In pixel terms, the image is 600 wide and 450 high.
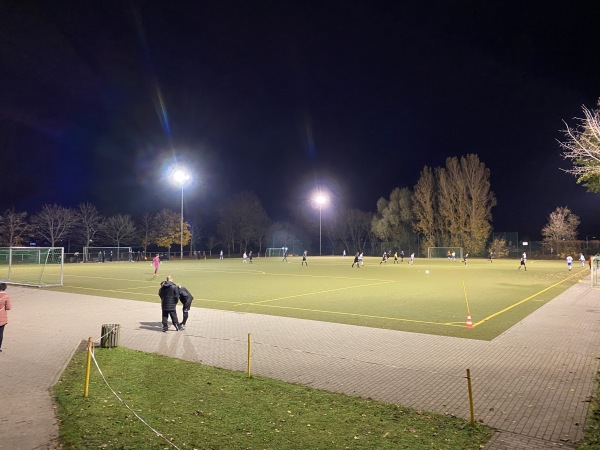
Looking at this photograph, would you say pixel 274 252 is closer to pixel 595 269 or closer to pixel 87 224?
pixel 87 224

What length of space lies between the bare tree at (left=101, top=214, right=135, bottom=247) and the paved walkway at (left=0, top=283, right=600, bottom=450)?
70.7 meters

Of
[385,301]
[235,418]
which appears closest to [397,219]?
[385,301]

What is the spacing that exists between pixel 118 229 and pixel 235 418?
277 ft

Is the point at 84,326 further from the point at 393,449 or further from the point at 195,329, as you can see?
the point at 393,449

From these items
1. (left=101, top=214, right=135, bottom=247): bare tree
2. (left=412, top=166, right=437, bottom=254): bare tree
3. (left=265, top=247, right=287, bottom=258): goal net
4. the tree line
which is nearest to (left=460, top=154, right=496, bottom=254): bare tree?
the tree line

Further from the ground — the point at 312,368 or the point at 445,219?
the point at 445,219

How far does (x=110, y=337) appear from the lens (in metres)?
11.2

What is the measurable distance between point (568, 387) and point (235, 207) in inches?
3777

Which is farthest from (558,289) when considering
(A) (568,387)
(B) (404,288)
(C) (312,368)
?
(C) (312,368)

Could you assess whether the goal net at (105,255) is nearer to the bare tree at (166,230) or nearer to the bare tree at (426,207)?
the bare tree at (166,230)

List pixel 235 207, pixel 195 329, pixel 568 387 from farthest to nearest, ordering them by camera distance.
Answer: pixel 235 207, pixel 195 329, pixel 568 387

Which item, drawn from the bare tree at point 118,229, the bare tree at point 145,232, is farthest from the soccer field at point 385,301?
the bare tree at point 145,232

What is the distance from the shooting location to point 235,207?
102 m

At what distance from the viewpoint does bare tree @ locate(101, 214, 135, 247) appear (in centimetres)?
8356
